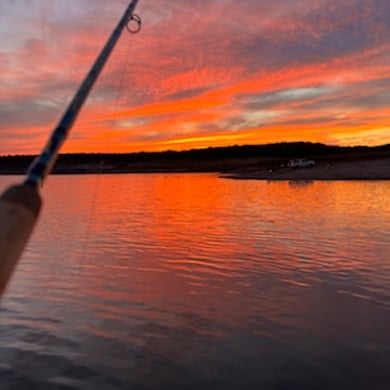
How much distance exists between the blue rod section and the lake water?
14.9ft

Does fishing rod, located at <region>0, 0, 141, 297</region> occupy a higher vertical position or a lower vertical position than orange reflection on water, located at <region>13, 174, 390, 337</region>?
higher

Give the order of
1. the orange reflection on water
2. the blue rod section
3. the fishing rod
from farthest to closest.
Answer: the orange reflection on water
the blue rod section
the fishing rod

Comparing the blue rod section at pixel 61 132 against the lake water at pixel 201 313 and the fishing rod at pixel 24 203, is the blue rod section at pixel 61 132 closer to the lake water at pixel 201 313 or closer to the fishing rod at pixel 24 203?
the fishing rod at pixel 24 203

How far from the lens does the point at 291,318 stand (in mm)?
9227

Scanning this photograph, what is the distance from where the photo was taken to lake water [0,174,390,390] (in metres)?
6.94

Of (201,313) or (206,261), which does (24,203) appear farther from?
(206,261)

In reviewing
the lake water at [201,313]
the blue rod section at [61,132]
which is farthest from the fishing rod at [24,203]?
the lake water at [201,313]

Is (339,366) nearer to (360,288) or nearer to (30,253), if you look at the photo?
(360,288)

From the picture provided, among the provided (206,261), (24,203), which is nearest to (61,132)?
(24,203)

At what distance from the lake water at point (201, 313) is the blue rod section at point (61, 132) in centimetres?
456

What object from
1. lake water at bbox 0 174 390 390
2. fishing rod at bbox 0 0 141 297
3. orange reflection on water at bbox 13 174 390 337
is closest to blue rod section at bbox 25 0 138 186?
fishing rod at bbox 0 0 141 297

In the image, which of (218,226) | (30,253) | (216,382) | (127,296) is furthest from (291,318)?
(218,226)

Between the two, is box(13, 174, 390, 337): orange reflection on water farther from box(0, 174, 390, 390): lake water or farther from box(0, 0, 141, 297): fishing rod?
box(0, 0, 141, 297): fishing rod

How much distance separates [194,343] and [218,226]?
1498 centimetres
